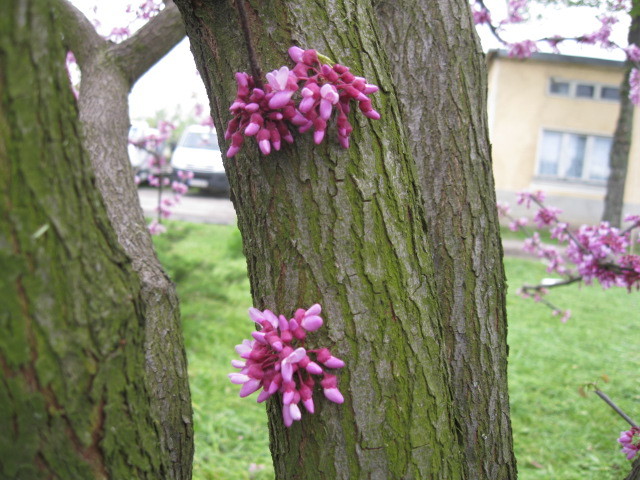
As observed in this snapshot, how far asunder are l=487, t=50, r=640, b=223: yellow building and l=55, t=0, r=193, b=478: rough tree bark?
14.0 m

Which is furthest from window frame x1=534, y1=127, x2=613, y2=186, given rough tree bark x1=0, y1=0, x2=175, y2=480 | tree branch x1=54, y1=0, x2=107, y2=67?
rough tree bark x1=0, y1=0, x2=175, y2=480

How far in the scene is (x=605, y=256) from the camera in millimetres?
3541

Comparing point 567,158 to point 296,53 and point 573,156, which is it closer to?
point 573,156

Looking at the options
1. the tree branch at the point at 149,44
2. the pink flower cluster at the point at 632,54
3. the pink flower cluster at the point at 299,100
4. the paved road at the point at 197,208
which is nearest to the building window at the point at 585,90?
the paved road at the point at 197,208

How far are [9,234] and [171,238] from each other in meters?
7.42

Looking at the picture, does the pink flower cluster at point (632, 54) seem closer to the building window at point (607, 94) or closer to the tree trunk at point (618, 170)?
the tree trunk at point (618, 170)

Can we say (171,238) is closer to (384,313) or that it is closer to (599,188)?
(384,313)

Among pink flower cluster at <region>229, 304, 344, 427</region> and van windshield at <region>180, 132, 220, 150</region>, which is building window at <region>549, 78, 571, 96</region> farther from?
pink flower cluster at <region>229, 304, 344, 427</region>

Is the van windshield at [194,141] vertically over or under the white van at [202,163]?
over

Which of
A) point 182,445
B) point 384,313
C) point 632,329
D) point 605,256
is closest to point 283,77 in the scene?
point 384,313

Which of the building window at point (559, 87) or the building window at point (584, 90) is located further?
the building window at point (584, 90)

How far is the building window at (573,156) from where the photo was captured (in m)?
16.4

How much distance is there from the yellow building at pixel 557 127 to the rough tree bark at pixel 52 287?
15.9 meters

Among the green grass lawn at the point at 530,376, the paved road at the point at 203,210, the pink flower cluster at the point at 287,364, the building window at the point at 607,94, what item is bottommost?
the green grass lawn at the point at 530,376
